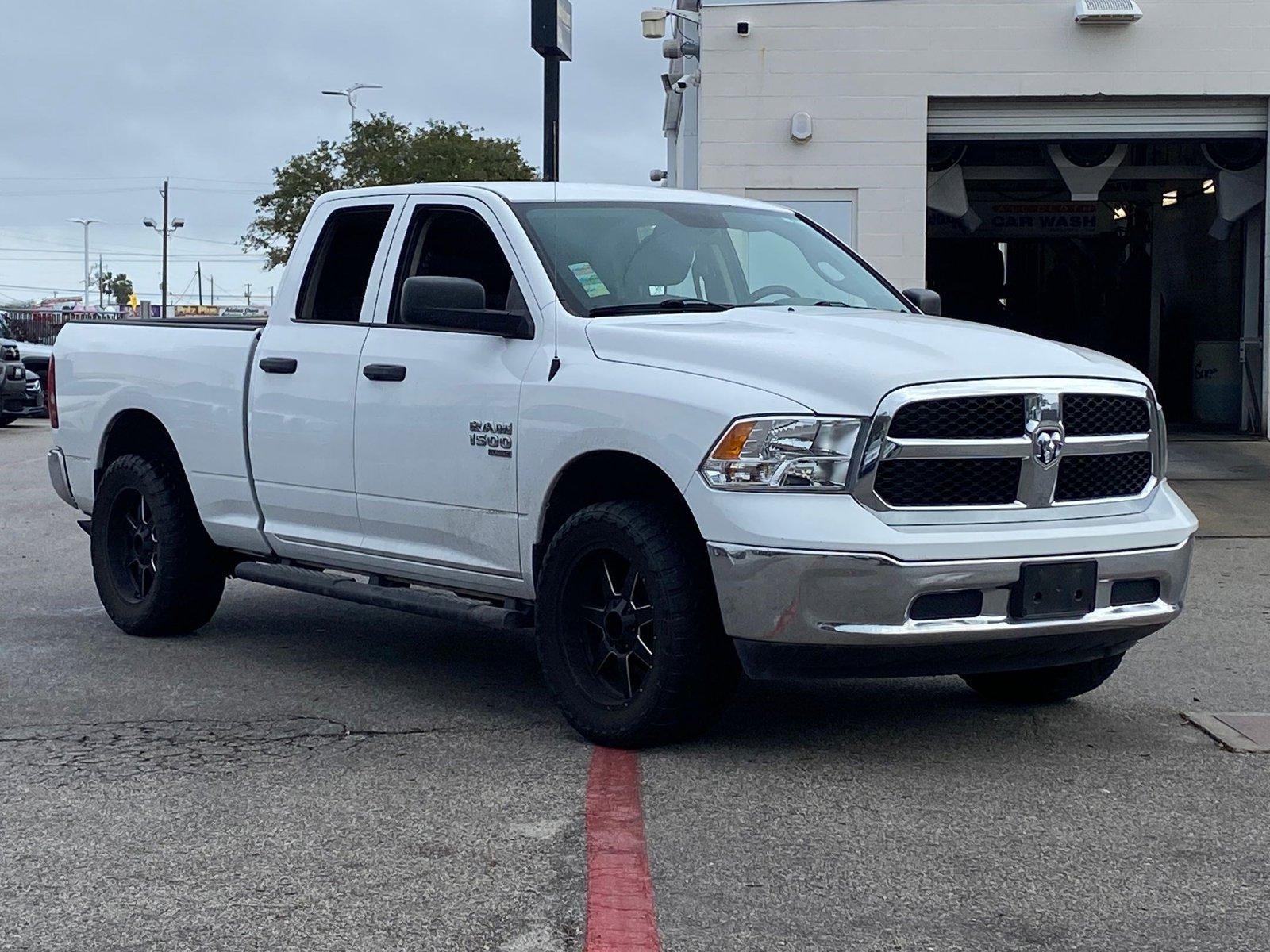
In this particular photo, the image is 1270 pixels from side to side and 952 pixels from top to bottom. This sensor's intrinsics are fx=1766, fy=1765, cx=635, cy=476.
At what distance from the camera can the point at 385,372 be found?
6.58 meters

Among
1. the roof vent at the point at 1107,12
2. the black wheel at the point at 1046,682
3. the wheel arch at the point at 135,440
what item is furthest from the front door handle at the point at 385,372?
the roof vent at the point at 1107,12

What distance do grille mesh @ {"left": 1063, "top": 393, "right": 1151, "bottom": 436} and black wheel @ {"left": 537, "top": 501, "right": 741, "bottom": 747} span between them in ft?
4.01

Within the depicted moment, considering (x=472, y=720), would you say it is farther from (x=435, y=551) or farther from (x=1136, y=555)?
(x=1136, y=555)

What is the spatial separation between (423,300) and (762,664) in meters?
1.82

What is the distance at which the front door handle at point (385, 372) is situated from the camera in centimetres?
652

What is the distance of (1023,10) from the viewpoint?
1816cm

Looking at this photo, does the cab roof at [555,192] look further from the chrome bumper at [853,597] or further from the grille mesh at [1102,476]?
the grille mesh at [1102,476]

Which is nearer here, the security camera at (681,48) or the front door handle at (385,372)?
the front door handle at (385,372)

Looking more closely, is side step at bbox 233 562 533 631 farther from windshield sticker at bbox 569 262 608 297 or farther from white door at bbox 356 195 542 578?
windshield sticker at bbox 569 262 608 297

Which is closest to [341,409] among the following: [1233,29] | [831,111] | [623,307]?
[623,307]

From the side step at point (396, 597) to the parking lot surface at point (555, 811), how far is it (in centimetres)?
36

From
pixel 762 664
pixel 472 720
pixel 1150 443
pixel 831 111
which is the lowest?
pixel 472 720

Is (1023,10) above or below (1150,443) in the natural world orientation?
above

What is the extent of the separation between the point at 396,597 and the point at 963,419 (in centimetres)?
237
